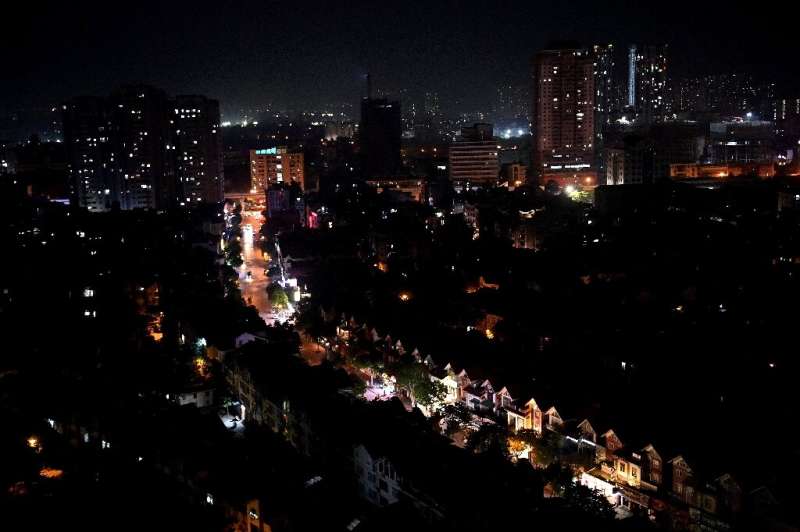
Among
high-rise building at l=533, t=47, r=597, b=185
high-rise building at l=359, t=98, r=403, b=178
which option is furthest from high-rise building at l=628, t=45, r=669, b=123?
high-rise building at l=359, t=98, r=403, b=178

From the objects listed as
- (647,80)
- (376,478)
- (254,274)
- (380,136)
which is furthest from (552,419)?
(647,80)

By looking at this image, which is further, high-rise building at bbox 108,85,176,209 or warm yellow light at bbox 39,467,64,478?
high-rise building at bbox 108,85,176,209

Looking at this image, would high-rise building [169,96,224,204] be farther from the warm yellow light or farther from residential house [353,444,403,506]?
residential house [353,444,403,506]

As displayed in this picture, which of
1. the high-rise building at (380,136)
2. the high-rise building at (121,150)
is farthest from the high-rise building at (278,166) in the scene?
the high-rise building at (121,150)

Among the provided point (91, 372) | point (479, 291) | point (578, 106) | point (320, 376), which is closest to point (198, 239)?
point (479, 291)

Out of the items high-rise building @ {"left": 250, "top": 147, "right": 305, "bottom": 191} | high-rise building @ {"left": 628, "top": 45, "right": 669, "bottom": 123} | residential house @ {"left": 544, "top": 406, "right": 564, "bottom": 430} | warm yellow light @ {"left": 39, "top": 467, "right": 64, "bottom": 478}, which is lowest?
warm yellow light @ {"left": 39, "top": 467, "right": 64, "bottom": 478}

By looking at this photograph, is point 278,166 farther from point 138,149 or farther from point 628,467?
point 628,467
